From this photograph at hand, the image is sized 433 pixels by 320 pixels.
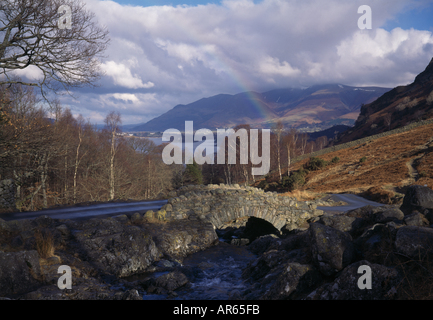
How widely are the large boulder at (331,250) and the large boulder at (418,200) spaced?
10.9ft

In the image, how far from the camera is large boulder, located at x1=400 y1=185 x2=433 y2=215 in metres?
7.69

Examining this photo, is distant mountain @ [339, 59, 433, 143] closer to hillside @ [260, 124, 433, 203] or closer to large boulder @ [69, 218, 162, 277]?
hillside @ [260, 124, 433, 203]

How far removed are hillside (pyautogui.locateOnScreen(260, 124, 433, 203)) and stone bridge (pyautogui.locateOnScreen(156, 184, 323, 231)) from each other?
14290mm

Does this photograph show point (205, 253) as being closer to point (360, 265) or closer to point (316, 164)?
point (360, 265)

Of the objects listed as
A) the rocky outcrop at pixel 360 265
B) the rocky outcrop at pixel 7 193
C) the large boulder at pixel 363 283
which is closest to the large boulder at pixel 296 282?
the rocky outcrop at pixel 360 265

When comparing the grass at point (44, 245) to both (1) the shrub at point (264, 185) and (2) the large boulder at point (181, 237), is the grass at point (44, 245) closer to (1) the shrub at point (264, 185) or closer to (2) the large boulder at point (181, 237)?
(2) the large boulder at point (181, 237)

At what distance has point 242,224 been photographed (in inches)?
830

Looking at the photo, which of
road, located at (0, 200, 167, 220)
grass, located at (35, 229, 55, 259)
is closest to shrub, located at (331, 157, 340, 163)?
road, located at (0, 200, 167, 220)

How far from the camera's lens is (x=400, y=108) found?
81812 millimetres

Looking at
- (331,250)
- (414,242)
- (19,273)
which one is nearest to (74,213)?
(19,273)

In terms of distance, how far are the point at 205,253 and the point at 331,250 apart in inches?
294

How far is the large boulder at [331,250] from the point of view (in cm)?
563

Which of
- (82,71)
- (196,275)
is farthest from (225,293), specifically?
(82,71)
